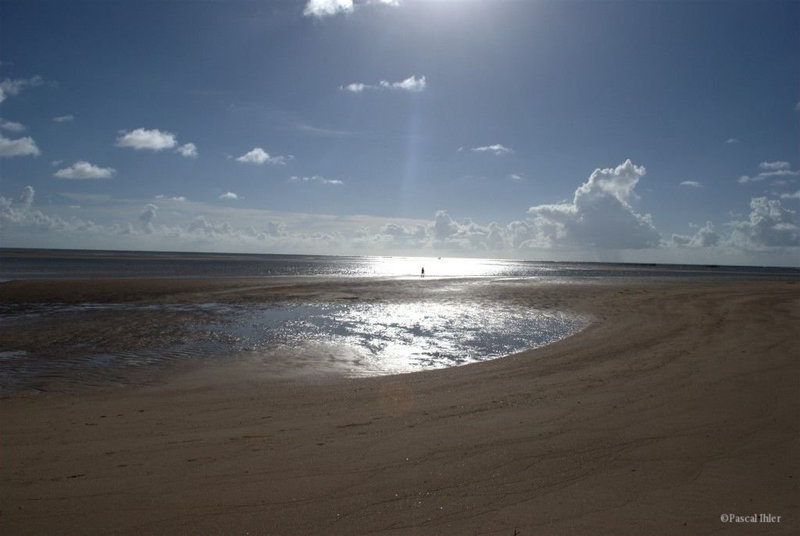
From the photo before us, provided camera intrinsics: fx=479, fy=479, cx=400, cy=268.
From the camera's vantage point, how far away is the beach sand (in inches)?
185

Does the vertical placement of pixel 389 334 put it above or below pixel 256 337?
above

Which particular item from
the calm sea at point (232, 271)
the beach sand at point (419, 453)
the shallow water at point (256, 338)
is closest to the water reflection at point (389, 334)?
the shallow water at point (256, 338)

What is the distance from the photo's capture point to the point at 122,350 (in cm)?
1429

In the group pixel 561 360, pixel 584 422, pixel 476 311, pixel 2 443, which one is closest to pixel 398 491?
pixel 584 422

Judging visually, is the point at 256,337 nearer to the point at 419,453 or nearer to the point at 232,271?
the point at 419,453

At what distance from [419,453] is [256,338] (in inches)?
458

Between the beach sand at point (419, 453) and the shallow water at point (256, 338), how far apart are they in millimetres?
1742

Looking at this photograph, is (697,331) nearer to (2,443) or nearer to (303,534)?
(303,534)

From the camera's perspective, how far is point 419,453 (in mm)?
6152

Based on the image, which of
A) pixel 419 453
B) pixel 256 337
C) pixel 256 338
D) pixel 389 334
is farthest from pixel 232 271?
pixel 419 453

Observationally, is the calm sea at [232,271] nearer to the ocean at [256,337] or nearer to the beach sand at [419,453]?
the ocean at [256,337]

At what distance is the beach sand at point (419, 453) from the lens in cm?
469

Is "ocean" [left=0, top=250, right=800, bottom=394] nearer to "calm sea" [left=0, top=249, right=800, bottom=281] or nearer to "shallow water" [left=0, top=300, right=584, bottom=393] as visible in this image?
"shallow water" [left=0, top=300, right=584, bottom=393]

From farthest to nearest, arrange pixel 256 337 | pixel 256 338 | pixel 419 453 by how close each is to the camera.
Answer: pixel 256 337 < pixel 256 338 < pixel 419 453
